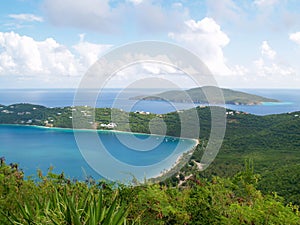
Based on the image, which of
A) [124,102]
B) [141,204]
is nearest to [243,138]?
[124,102]

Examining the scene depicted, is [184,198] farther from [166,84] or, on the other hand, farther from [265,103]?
[265,103]

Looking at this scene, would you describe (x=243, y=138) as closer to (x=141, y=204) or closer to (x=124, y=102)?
(x=124, y=102)

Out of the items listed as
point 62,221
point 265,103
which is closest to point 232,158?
point 62,221

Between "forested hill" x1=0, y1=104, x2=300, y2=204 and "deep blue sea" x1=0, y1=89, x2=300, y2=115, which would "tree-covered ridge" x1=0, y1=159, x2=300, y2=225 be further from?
"forested hill" x1=0, y1=104, x2=300, y2=204

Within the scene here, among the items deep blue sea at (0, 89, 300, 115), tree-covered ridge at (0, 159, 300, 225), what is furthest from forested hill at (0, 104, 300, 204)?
tree-covered ridge at (0, 159, 300, 225)

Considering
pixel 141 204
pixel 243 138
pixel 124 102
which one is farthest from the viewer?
pixel 243 138

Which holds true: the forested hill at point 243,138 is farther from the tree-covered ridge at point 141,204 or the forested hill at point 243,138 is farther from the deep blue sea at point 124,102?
the tree-covered ridge at point 141,204

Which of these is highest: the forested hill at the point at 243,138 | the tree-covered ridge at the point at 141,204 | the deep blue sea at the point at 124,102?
the deep blue sea at the point at 124,102

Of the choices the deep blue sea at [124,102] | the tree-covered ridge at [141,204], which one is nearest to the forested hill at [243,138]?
the deep blue sea at [124,102]
